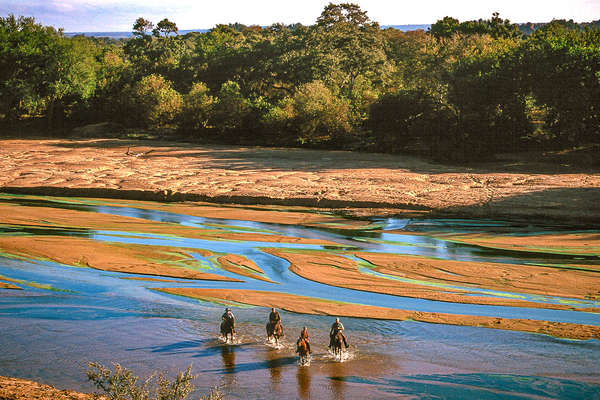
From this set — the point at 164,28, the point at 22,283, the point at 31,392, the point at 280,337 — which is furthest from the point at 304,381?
the point at 164,28

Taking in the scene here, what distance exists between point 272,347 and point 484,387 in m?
4.31

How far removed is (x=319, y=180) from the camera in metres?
33.0

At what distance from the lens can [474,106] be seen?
41.5 m

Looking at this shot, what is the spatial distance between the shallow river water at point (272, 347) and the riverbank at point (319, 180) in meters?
9.34

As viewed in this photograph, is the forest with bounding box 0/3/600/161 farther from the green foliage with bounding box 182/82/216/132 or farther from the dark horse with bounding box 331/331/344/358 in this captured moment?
the dark horse with bounding box 331/331/344/358

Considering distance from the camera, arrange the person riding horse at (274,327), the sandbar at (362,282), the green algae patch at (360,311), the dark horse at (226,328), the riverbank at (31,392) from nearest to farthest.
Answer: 1. the riverbank at (31,392)
2. the person riding horse at (274,327)
3. the dark horse at (226,328)
4. the green algae patch at (360,311)
5. the sandbar at (362,282)

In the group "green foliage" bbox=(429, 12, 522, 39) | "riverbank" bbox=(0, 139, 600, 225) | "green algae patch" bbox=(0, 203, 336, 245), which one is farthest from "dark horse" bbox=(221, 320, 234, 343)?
"green foliage" bbox=(429, 12, 522, 39)

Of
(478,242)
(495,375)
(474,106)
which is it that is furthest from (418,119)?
(495,375)

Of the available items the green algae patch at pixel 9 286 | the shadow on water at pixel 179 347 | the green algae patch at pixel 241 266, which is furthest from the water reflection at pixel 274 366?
the green algae patch at pixel 9 286

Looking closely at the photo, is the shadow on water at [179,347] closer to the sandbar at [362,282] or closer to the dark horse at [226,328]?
the dark horse at [226,328]

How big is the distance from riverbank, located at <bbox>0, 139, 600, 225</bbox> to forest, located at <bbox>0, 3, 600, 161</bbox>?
9.52 ft

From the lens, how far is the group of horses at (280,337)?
490 inches

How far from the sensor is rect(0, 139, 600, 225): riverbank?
90.7 ft

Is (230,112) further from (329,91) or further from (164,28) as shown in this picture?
(164,28)
